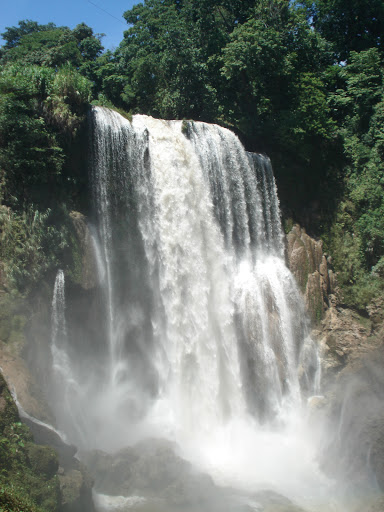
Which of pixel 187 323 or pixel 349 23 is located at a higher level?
pixel 349 23

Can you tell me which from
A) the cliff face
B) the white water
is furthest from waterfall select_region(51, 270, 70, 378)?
the cliff face

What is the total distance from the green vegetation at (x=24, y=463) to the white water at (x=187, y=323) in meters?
3.65

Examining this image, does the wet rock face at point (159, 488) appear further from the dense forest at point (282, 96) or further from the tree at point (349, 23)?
the tree at point (349, 23)

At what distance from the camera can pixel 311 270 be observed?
1648 cm

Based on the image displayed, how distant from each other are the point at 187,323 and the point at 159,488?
4.98 metres

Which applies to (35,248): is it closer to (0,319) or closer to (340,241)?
(0,319)

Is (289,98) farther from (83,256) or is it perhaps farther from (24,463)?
(24,463)

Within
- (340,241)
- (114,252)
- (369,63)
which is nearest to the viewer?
(114,252)

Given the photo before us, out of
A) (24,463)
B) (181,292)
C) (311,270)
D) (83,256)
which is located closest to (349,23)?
(311,270)

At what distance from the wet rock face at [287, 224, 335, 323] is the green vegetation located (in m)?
10.9

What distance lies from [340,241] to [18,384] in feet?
44.9

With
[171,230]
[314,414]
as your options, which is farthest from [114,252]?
[314,414]

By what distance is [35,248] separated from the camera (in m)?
11.4

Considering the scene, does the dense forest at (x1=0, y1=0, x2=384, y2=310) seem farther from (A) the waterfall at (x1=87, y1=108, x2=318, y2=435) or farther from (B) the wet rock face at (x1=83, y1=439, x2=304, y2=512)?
(B) the wet rock face at (x1=83, y1=439, x2=304, y2=512)
